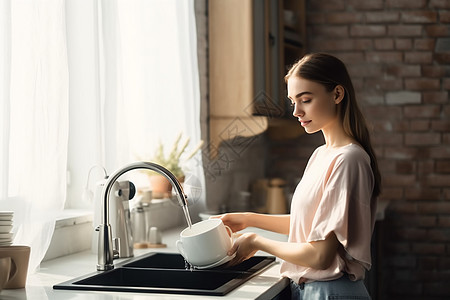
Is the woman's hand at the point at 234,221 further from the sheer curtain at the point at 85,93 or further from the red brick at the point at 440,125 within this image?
the red brick at the point at 440,125

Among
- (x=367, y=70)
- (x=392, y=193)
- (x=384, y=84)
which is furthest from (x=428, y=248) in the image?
(x=367, y=70)

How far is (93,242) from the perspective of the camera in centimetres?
230

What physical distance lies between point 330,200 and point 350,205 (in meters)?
0.05

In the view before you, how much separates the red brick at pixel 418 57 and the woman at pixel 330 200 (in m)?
2.52

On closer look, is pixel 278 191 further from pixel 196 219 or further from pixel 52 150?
pixel 52 150

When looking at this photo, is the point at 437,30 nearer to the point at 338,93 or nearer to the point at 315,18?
the point at 315,18

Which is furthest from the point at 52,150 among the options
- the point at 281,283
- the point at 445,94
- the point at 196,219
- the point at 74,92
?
the point at 445,94

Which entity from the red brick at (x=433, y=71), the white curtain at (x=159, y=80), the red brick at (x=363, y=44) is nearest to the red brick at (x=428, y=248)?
the red brick at (x=433, y=71)

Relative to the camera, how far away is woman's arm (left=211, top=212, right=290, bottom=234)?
203 centimetres

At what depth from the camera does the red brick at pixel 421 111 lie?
4207 millimetres

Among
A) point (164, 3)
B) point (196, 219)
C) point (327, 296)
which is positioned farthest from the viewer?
point (196, 219)

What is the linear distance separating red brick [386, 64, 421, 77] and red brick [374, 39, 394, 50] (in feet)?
0.38

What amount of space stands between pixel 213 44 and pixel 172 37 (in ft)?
1.52

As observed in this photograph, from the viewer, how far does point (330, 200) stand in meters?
1.71
